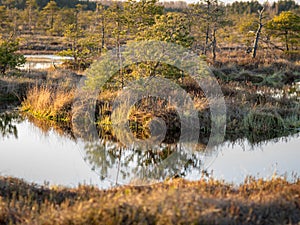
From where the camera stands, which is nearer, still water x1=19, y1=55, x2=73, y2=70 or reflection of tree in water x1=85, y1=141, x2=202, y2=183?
reflection of tree in water x1=85, y1=141, x2=202, y2=183

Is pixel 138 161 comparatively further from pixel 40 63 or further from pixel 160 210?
pixel 40 63

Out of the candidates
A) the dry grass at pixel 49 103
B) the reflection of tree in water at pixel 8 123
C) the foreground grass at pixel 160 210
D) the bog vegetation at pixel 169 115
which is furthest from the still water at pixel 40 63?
the foreground grass at pixel 160 210

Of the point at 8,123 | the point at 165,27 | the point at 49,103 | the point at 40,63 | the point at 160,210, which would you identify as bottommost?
the point at 8,123

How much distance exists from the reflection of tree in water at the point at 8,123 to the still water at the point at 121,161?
0.08ft

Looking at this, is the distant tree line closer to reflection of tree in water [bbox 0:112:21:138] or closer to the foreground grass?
reflection of tree in water [bbox 0:112:21:138]

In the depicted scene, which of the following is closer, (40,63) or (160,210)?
(160,210)

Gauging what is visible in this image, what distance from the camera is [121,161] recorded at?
887cm

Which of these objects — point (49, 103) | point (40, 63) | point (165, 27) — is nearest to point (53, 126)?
point (49, 103)

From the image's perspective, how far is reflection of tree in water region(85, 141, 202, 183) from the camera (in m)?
7.98

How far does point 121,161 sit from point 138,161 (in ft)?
1.11

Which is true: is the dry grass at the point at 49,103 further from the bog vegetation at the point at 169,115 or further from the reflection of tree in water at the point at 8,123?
the reflection of tree in water at the point at 8,123

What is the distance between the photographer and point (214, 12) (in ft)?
72.0

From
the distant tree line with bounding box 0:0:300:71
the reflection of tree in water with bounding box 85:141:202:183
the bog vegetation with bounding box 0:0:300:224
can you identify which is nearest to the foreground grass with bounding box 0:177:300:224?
the bog vegetation with bounding box 0:0:300:224

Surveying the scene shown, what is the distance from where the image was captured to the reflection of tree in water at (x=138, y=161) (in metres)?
7.98
